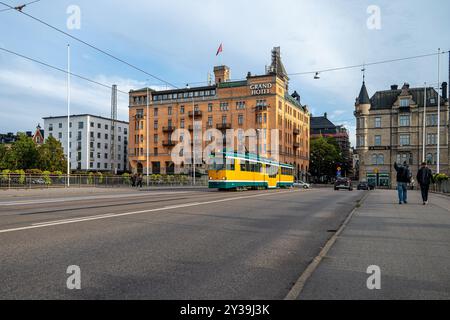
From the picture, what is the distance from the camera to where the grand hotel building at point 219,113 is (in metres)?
71.5

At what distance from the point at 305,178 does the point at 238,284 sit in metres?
89.2

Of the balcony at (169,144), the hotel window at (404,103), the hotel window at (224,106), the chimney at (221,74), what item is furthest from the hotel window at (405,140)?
the balcony at (169,144)

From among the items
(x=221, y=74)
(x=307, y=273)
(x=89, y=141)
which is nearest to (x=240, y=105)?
(x=221, y=74)

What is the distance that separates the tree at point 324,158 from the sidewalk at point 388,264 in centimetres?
9041

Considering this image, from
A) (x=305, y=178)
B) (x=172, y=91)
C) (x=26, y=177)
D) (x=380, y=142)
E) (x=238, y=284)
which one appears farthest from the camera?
(x=305, y=178)

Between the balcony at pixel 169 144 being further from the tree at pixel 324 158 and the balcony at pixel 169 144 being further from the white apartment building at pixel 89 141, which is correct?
the tree at pixel 324 158

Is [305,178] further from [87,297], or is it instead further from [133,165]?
[87,297]

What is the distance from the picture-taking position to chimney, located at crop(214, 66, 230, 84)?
81062mm

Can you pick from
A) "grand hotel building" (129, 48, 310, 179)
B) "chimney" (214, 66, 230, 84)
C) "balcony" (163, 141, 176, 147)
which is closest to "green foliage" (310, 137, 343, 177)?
"grand hotel building" (129, 48, 310, 179)

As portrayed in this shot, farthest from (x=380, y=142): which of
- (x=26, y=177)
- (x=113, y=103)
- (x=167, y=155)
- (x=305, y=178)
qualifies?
(x=26, y=177)

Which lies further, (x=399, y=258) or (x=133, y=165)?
(x=133, y=165)

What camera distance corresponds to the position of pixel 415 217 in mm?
11391

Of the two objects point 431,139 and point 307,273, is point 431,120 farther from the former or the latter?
point 307,273

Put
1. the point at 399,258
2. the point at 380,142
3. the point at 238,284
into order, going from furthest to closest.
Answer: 1. the point at 380,142
2. the point at 399,258
3. the point at 238,284
